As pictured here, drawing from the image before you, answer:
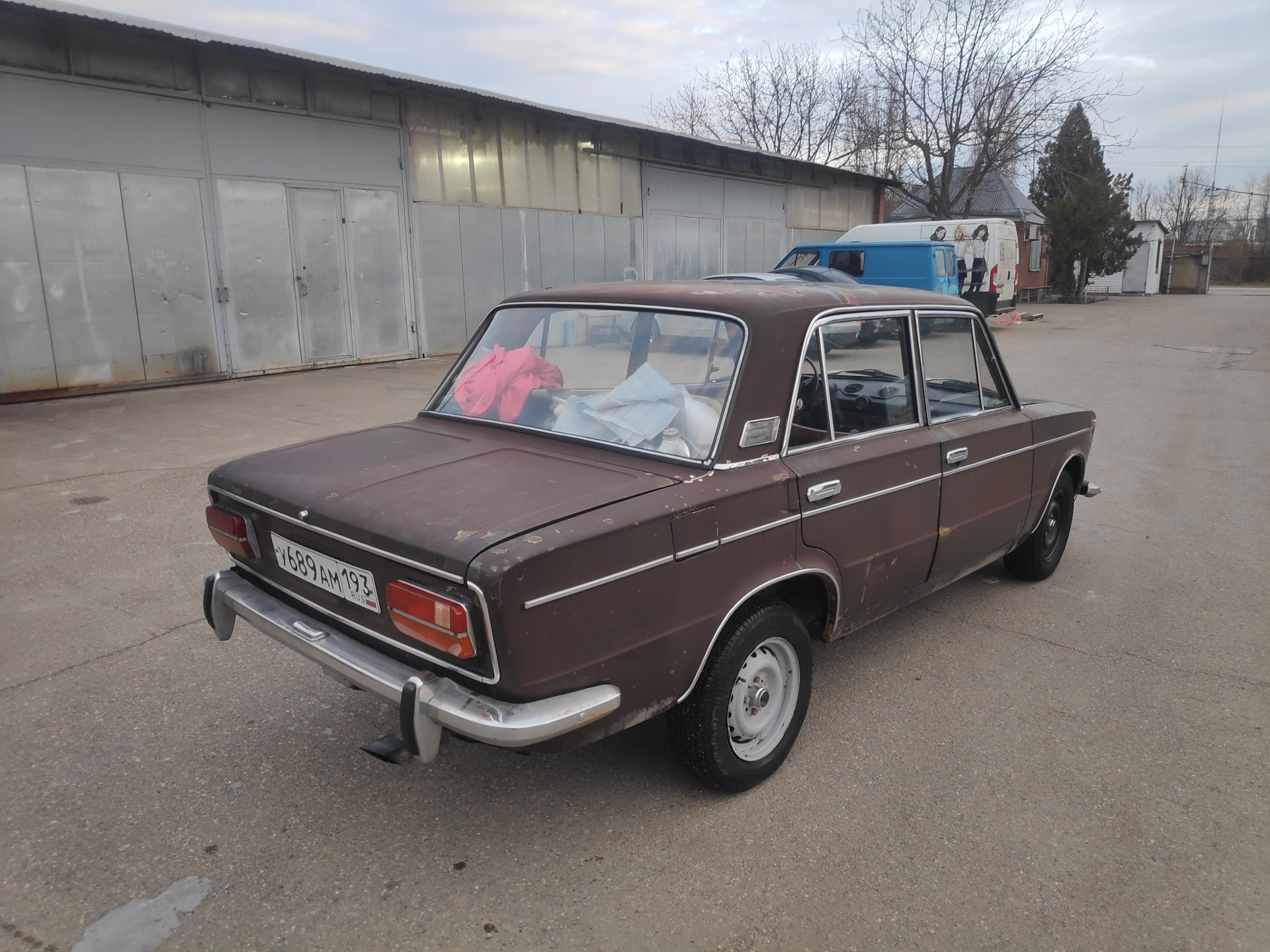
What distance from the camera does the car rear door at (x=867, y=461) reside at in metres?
2.99

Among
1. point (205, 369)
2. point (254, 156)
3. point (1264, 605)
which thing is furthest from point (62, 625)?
point (254, 156)

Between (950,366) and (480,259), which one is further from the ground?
(480,259)

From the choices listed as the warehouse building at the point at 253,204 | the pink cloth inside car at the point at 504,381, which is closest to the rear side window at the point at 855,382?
the pink cloth inside car at the point at 504,381

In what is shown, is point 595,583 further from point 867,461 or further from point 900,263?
point 900,263

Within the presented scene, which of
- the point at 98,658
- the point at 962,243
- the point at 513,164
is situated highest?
the point at 513,164

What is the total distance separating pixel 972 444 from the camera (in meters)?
3.70

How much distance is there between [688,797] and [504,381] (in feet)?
5.63

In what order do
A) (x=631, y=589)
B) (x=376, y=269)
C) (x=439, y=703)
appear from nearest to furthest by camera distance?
1. (x=439, y=703)
2. (x=631, y=589)
3. (x=376, y=269)

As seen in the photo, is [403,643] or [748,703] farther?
[748,703]

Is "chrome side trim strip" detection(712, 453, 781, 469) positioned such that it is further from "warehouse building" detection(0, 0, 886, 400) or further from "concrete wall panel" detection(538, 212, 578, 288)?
"concrete wall panel" detection(538, 212, 578, 288)

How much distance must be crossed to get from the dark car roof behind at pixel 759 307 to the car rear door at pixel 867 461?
8 cm

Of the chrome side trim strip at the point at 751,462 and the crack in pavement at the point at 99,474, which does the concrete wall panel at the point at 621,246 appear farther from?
the chrome side trim strip at the point at 751,462

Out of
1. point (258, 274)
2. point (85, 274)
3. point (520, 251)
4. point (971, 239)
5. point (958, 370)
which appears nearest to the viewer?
point (958, 370)

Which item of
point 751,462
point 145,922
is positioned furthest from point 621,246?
point 145,922
